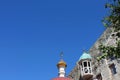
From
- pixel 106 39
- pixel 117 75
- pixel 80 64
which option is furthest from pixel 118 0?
pixel 80 64

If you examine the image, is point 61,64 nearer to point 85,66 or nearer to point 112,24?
point 85,66

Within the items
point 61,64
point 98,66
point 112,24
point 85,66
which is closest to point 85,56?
point 85,66

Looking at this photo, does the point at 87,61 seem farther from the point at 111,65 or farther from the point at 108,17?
the point at 108,17

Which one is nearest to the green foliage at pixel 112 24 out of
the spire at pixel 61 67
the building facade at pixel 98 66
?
the building facade at pixel 98 66

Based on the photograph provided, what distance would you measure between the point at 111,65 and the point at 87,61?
4.00 metres

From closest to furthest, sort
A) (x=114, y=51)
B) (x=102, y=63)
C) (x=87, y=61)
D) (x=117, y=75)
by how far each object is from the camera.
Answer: (x=114, y=51)
(x=117, y=75)
(x=102, y=63)
(x=87, y=61)

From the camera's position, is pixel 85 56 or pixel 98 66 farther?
pixel 85 56

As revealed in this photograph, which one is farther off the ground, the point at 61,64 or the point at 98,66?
the point at 61,64

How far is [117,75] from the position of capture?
27.4 meters

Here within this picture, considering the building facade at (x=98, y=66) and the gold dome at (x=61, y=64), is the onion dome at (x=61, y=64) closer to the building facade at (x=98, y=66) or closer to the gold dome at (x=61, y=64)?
the gold dome at (x=61, y=64)

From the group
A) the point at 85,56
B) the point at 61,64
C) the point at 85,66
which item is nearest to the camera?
the point at 85,66

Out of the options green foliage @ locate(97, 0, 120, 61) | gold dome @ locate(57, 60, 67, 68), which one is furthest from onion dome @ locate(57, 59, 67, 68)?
Answer: green foliage @ locate(97, 0, 120, 61)

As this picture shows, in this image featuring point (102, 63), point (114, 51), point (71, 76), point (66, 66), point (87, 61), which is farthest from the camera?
point (66, 66)

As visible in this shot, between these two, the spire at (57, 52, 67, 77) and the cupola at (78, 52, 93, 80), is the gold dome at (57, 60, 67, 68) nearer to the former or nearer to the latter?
the spire at (57, 52, 67, 77)
